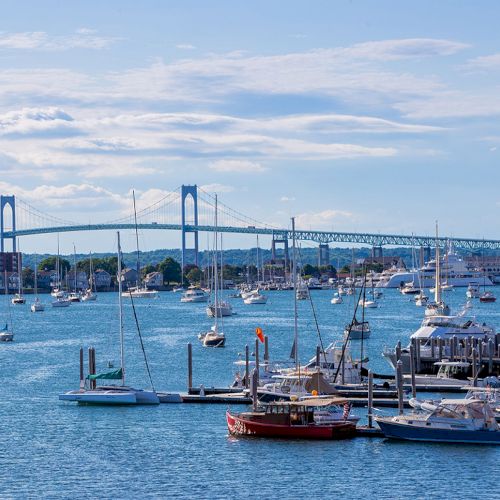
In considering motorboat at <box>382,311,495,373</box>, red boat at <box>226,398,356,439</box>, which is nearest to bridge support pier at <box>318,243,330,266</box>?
motorboat at <box>382,311,495,373</box>

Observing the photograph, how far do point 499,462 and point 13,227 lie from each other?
12851 cm

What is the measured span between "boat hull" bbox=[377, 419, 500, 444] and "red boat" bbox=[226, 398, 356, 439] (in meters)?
0.91

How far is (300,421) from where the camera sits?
93.6ft

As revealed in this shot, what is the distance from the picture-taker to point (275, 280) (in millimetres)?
164250

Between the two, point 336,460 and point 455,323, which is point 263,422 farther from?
point 455,323

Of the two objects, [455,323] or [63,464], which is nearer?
[63,464]

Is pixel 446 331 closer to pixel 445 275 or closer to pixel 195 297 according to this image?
pixel 195 297

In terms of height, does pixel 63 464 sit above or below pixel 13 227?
below

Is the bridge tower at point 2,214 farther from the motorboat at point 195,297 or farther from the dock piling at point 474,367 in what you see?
the dock piling at point 474,367

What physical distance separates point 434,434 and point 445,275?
113m

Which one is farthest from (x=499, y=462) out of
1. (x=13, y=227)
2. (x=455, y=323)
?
(x=13, y=227)

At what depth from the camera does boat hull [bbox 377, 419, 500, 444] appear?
89.7 feet

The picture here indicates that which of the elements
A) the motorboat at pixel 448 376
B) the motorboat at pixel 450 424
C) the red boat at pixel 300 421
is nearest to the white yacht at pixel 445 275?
the motorboat at pixel 448 376

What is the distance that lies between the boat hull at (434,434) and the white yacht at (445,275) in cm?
10518
